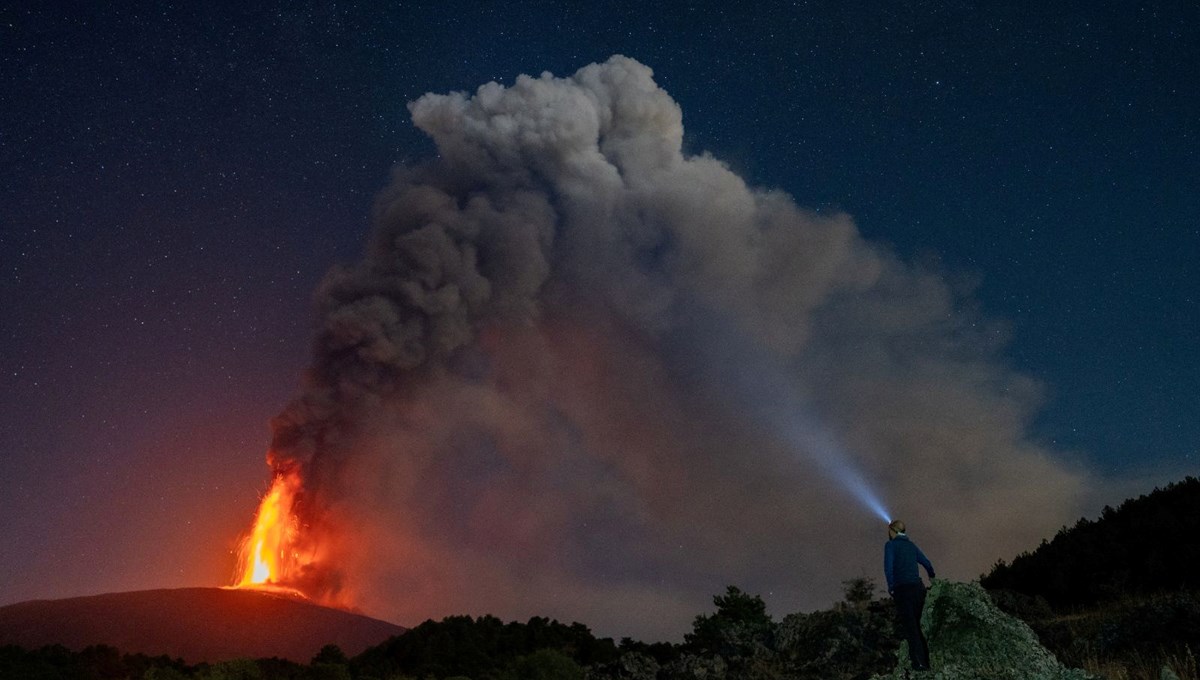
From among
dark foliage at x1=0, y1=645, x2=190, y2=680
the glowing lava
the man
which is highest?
the glowing lava

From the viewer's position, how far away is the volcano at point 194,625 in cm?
3306

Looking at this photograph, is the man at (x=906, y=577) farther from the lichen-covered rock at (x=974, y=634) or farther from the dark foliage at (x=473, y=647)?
the dark foliage at (x=473, y=647)

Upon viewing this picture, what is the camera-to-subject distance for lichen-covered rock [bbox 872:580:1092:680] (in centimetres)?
734

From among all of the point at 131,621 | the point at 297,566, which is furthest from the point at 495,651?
the point at 297,566

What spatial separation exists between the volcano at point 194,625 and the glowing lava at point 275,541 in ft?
33.8

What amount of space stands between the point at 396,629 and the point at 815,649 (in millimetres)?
28074

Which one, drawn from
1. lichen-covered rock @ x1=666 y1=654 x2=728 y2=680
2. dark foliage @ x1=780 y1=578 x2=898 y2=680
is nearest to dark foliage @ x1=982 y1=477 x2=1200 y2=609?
dark foliage @ x1=780 y1=578 x2=898 y2=680

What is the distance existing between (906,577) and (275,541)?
48462mm

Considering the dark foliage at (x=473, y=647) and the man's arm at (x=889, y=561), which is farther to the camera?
the dark foliage at (x=473, y=647)

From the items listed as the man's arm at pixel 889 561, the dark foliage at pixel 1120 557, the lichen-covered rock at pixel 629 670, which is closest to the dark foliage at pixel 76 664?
the lichen-covered rock at pixel 629 670

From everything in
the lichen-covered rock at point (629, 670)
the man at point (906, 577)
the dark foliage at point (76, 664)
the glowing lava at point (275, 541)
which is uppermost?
the glowing lava at point (275, 541)

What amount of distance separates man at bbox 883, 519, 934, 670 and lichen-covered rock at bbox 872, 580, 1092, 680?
1.39m

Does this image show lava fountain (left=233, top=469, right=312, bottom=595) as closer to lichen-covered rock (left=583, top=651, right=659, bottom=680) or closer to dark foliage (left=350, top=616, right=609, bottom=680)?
dark foliage (left=350, top=616, right=609, bottom=680)

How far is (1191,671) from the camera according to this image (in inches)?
415
